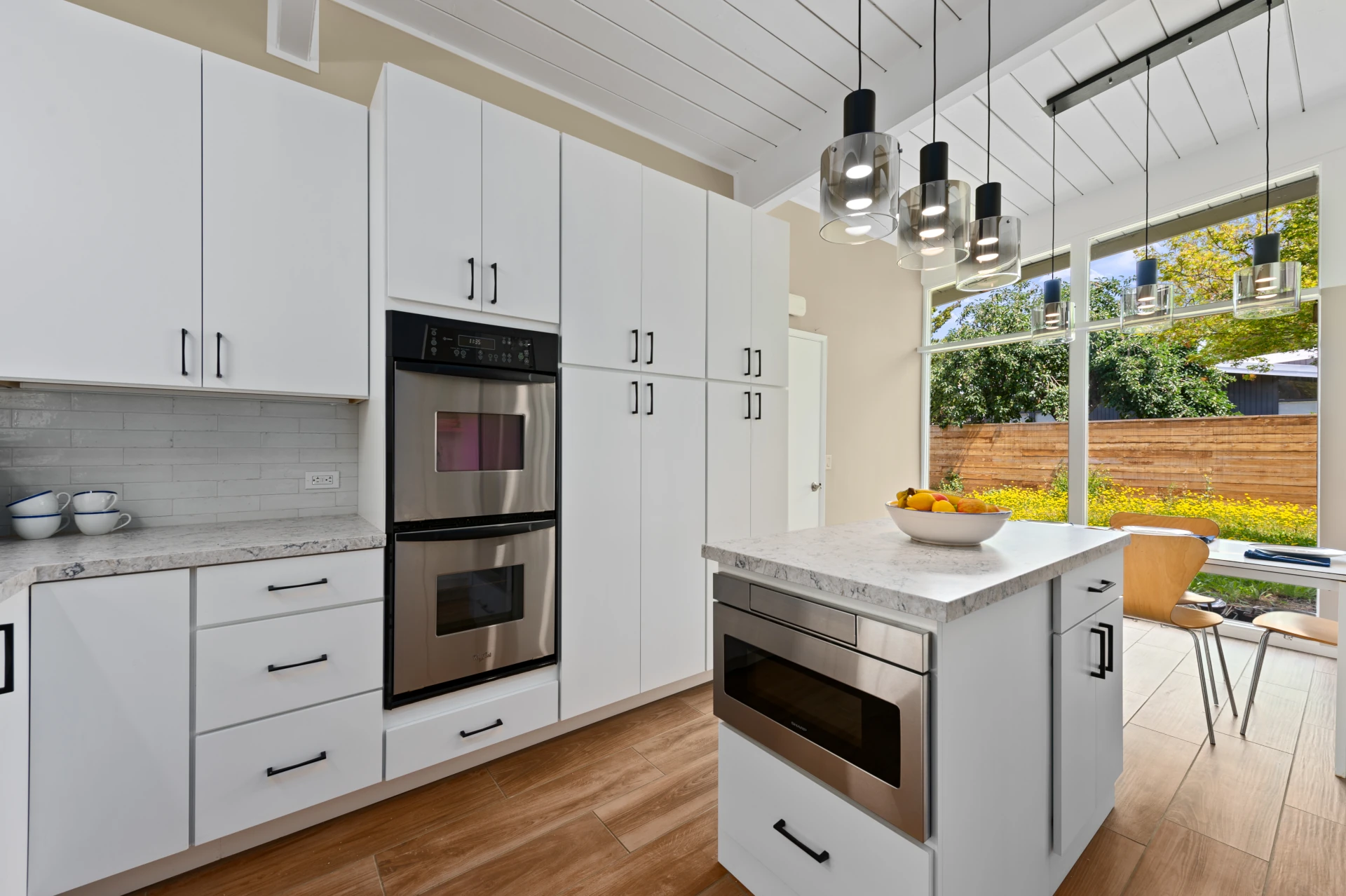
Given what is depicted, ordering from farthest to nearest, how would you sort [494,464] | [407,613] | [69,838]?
1. [494,464]
2. [407,613]
3. [69,838]

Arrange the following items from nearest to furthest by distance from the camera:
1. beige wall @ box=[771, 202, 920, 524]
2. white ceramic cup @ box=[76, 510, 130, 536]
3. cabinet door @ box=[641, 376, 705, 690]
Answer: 1. white ceramic cup @ box=[76, 510, 130, 536]
2. cabinet door @ box=[641, 376, 705, 690]
3. beige wall @ box=[771, 202, 920, 524]

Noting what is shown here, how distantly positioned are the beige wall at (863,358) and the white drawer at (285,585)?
3128 millimetres

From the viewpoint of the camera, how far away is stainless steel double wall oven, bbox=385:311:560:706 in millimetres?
1934

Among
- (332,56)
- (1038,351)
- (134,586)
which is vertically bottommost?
(134,586)

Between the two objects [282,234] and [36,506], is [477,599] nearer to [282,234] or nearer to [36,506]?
[36,506]

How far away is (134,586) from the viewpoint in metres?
1.51

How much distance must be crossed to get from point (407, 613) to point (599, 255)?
63.7 inches

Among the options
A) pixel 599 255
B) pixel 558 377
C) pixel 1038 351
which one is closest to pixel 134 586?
pixel 558 377

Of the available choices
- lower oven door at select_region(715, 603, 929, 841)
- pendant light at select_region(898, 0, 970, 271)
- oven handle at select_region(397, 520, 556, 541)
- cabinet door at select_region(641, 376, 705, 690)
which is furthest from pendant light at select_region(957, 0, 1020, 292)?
oven handle at select_region(397, 520, 556, 541)

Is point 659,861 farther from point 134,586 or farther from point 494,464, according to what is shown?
point 134,586

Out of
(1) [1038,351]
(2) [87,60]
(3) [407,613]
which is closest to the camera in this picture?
(2) [87,60]

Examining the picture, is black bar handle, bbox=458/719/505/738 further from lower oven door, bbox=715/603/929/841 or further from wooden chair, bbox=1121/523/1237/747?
wooden chair, bbox=1121/523/1237/747

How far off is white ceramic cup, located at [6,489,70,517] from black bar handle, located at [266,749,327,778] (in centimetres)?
106

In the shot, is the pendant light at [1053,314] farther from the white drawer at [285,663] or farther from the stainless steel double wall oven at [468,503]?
the white drawer at [285,663]
